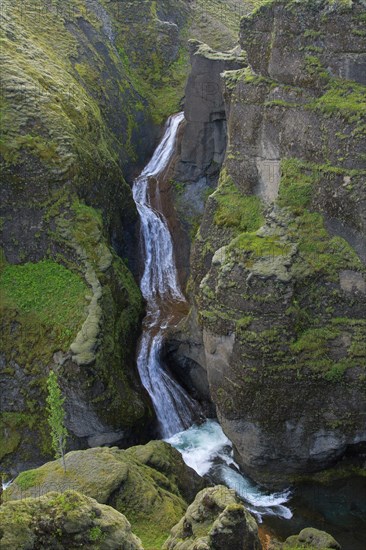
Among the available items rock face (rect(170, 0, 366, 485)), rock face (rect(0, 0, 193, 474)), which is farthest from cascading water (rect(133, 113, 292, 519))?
rock face (rect(170, 0, 366, 485))

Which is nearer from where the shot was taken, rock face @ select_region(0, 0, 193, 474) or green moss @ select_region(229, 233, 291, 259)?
green moss @ select_region(229, 233, 291, 259)

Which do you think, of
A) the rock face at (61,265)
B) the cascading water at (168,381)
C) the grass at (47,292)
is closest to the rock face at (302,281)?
the cascading water at (168,381)

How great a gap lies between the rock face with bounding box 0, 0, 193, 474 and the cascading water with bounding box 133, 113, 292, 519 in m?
0.88

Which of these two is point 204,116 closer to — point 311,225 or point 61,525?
point 311,225

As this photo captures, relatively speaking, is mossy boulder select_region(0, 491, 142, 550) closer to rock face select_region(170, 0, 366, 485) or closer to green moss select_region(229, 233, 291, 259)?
rock face select_region(170, 0, 366, 485)

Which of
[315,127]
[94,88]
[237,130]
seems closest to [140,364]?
[237,130]

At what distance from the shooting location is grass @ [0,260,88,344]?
2902 centimetres

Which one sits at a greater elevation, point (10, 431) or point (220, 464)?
point (10, 431)

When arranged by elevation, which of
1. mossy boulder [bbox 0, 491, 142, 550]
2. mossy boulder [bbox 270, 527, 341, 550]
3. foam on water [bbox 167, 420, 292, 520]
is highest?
mossy boulder [bbox 0, 491, 142, 550]

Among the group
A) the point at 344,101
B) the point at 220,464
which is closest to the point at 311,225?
the point at 344,101

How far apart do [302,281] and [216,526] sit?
458 inches

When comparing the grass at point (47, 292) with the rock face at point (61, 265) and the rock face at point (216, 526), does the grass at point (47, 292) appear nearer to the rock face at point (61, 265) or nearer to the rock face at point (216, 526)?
the rock face at point (61, 265)

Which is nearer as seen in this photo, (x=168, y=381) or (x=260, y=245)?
(x=260, y=245)

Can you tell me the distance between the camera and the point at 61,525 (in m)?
11.9
